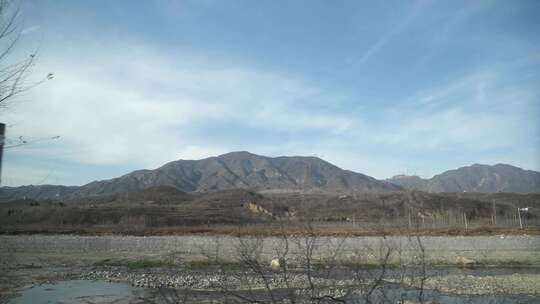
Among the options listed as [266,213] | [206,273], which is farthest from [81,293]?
[266,213]

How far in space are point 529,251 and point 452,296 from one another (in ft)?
75.7

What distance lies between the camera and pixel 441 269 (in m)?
24.0

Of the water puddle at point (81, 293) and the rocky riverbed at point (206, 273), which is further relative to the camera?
the rocky riverbed at point (206, 273)

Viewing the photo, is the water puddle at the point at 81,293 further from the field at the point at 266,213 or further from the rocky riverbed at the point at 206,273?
the field at the point at 266,213

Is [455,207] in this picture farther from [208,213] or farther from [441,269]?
[441,269]

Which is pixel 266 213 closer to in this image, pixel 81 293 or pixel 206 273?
pixel 206 273

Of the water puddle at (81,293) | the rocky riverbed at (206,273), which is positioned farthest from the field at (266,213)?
the water puddle at (81,293)

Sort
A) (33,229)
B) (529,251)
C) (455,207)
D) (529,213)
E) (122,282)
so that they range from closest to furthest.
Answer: (122,282), (529,251), (33,229), (529,213), (455,207)

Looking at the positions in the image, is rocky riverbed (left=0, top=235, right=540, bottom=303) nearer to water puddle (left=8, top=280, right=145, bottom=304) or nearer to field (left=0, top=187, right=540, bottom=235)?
water puddle (left=8, top=280, right=145, bottom=304)

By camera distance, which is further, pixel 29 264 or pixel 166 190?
pixel 166 190

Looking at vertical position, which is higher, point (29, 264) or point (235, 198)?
point (235, 198)

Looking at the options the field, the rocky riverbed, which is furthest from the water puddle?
the field

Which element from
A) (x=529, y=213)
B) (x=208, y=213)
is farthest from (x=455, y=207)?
(x=208, y=213)

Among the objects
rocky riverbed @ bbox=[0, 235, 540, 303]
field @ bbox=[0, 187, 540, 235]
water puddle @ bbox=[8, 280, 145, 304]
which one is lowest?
water puddle @ bbox=[8, 280, 145, 304]
